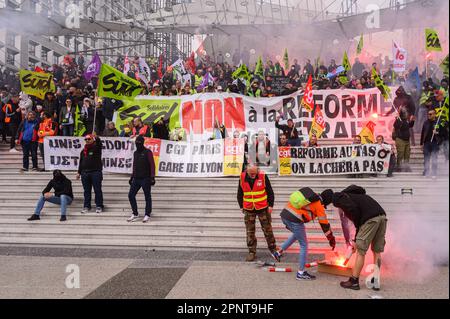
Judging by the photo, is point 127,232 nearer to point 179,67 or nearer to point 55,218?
point 55,218

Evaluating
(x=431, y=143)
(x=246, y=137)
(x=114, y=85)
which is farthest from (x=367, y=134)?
(x=114, y=85)

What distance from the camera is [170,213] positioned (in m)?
9.00

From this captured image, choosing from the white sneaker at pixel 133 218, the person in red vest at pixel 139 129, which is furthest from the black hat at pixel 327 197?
the person in red vest at pixel 139 129

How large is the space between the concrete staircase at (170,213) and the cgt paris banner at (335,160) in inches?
11.6

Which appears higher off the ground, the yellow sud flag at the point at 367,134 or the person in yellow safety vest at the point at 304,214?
the yellow sud flag at the point at 367,134

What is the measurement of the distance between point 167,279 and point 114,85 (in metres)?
→ 6.21

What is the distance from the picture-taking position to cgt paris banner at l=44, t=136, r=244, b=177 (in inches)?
418

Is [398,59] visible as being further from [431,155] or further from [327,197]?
[327,197]

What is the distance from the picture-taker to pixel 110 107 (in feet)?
41.2

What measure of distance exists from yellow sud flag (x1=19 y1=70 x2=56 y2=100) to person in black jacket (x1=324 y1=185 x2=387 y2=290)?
10.7 metres

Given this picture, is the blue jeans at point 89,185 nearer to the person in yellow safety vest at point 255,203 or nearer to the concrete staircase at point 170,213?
the concrete staircase at point 170,213

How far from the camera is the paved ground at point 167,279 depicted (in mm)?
5016

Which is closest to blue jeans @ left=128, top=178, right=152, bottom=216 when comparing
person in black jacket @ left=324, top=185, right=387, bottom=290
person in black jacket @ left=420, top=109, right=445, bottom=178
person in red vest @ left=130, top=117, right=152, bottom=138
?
person in red vest @ left=130, top=117, right=152, bottom=138
